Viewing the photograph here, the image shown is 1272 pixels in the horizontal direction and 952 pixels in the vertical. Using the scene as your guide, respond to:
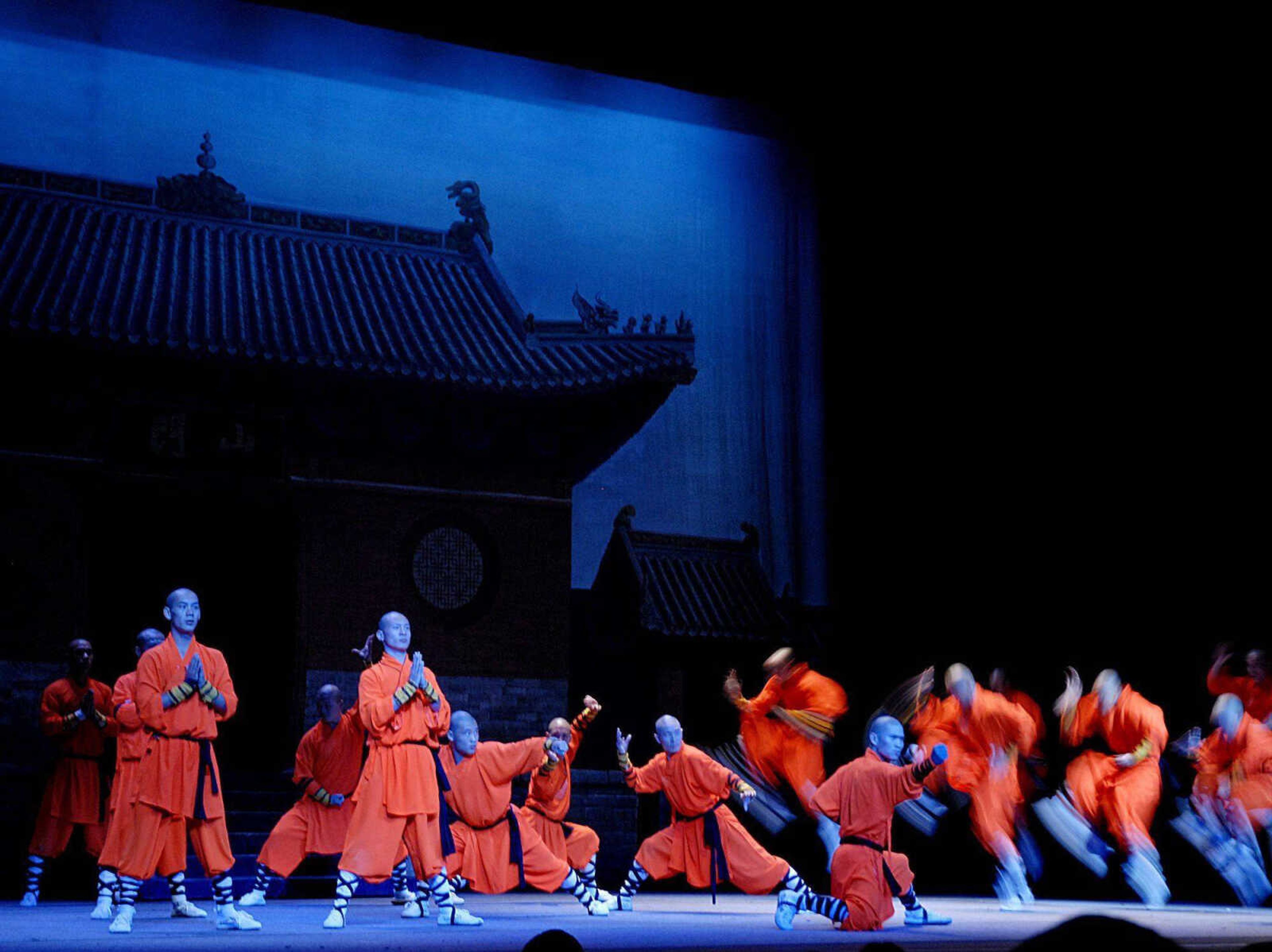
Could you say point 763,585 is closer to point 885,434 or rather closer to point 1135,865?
point 885,434

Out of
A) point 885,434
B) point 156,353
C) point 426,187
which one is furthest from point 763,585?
point 156,353

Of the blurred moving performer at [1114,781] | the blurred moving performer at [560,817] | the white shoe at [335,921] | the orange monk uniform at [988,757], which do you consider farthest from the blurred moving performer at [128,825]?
the blurred moving performer at [1114,781]

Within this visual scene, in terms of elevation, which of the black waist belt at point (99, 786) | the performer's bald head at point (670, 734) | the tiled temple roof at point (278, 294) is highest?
the tiled temple roof at point (278, 294)

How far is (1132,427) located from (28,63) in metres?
7.55

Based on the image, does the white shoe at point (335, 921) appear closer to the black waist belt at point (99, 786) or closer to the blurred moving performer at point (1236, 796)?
the black waist belt at point (99, 786)

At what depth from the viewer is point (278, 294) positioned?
9773 mm

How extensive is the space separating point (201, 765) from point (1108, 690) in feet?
15.3

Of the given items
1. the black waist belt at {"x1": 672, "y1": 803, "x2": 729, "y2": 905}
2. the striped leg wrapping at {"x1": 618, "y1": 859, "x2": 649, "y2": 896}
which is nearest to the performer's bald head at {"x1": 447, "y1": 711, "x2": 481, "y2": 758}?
the striped leg wrapping at {"x1": 618, "y1": 859, "x2": 649, "y2": 896}

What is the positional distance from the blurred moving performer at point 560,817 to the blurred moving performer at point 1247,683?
3.45 m

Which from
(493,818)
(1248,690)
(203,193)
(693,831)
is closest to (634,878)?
(693,831)

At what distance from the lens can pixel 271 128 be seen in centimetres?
974

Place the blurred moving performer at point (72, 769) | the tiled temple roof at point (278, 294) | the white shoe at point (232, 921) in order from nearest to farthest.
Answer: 1. the white shoe at point (232, 921)
2. the blurred moving performer at point (72, 769)
3. the tiled temple roof at point (278, 294)

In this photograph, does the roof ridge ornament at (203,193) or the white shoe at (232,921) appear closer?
the white shoe at (232,921)

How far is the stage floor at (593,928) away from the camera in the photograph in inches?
189
